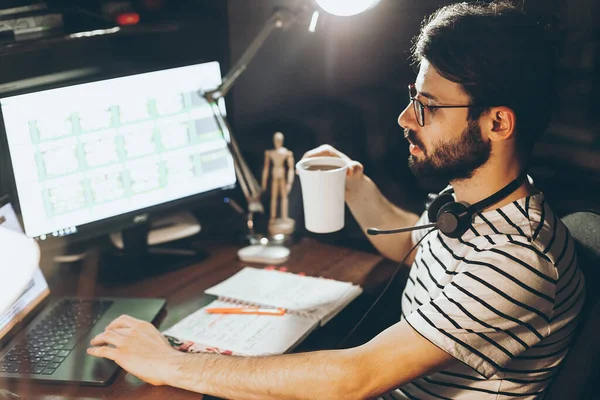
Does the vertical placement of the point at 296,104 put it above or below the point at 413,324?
above

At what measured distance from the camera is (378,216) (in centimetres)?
169

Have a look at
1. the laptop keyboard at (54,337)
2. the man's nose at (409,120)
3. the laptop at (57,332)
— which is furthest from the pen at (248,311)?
the man's nose at (409,120)

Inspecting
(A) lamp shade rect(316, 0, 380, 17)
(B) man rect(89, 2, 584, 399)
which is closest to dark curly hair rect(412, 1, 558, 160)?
(B) man rect(89, 2, 584, 399)

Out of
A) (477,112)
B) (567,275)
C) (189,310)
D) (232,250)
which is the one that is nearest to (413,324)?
(567,275)

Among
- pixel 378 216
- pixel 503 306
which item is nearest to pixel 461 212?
pixel 503 306

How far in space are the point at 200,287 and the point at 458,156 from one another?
696 millimetres

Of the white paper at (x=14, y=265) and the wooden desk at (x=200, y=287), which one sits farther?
the wooden desk at (x=200, y=287)

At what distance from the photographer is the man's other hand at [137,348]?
1.19 m

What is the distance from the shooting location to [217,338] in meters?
1.33

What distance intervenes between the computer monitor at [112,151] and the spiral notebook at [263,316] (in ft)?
1.01

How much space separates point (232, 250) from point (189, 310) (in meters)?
0.34

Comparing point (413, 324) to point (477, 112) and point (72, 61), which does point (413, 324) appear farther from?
point (72, 61)

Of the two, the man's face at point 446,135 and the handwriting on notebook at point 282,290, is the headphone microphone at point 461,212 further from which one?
the handwriting on notebook at point 282,290

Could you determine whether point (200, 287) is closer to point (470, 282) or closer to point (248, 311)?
point (248, 311)
